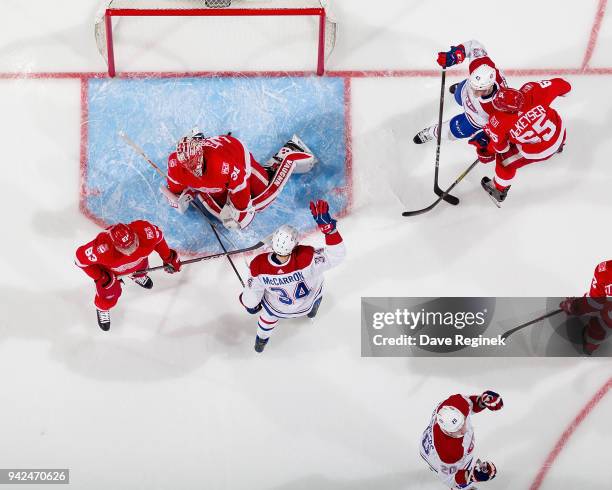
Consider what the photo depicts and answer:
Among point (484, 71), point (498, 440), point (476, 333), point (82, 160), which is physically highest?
point (484, 71)

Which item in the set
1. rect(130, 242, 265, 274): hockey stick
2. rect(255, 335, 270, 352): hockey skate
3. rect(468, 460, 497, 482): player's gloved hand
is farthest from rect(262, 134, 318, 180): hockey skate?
rect(468, 460, 497, 482): player's gloved hand

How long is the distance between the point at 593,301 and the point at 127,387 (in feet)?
10.1

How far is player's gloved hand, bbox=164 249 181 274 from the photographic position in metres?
5.45

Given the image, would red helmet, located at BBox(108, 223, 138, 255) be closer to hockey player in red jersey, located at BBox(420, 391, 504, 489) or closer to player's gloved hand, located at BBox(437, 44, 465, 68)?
hockey player in red jersey, located at BBox(420, 391, 504, 489)

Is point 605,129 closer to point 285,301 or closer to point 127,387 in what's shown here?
point 285,301

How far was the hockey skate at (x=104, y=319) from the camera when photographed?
5.50 meters

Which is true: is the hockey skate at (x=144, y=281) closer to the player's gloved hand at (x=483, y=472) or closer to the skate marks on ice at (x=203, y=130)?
the skate marks on ice at (x=203, y=130)

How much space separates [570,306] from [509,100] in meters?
1.58

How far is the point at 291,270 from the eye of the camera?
480 cm

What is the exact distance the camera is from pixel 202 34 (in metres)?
6.08

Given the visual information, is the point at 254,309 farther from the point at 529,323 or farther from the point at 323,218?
the point at 529,323

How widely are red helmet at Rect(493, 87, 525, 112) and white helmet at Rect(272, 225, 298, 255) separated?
1.44 meters

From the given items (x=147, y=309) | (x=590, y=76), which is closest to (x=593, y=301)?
(x=590, y=76)

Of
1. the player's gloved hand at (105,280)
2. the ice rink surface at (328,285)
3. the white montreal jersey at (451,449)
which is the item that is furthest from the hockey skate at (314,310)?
the player's gloved hand at (105,280)
